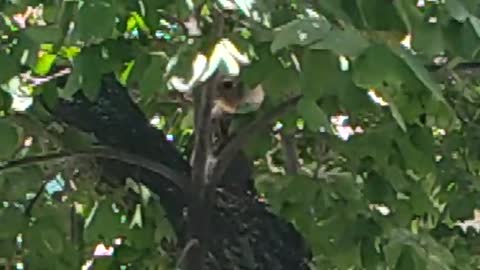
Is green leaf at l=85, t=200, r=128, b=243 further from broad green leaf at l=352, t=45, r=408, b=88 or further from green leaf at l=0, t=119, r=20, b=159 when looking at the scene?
broad green leaf at l=352, t=45, r=408, b=88

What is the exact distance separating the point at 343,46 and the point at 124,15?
0.49m

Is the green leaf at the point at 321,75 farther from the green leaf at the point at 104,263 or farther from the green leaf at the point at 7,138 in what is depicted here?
the green leaf at the point at 104,263

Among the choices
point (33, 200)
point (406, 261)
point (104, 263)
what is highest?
point (406, 261)

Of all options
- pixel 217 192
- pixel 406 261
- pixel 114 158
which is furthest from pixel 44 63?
pixel 406 261

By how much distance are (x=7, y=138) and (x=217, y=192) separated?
26.2 inches

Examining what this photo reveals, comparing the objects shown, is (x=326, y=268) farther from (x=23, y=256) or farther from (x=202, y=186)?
(x=23, y=256)

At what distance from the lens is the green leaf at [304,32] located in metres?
1.50

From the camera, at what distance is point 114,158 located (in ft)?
8.14

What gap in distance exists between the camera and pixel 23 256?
8.22 feet

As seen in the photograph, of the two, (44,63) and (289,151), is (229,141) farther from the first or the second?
(44,63)

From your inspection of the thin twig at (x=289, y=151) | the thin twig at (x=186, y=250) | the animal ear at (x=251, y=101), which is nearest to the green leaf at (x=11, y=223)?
the thin twig at (x=186, y=250)

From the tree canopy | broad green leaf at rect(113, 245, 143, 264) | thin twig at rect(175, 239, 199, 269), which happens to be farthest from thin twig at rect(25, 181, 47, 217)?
thin twig at rect(175, 239, 199, 269)

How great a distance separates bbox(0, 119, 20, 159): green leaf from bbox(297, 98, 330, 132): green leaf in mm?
557

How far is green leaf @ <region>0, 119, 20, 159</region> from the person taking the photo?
2052mm
